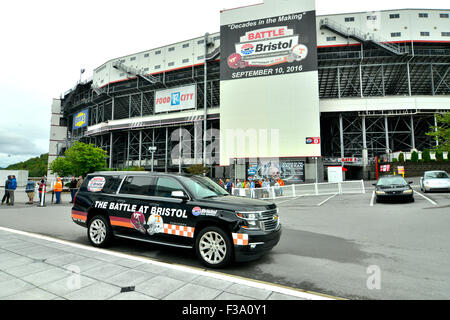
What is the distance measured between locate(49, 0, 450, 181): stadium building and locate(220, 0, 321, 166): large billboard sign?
1.26 metres

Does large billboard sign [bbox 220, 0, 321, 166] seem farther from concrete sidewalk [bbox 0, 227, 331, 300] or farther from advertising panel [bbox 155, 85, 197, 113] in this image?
concrete sidewalk [bbox 0, 227, 331, 300]

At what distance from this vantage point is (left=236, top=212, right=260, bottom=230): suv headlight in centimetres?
420

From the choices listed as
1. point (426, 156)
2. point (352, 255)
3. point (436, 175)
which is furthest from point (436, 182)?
point (426, 156)

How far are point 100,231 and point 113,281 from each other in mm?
2500

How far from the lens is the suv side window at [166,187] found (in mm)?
4965

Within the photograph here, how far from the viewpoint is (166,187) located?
5047 mm

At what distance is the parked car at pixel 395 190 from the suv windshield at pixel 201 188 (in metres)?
10.7

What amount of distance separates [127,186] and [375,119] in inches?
1657

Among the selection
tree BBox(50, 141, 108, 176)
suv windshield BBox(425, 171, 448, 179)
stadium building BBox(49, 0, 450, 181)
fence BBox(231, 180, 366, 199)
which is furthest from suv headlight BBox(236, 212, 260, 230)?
tree BBox(50, 141, 108, 176)

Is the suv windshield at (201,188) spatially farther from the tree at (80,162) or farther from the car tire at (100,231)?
the tree at (80,162)

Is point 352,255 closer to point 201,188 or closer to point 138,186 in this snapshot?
point 201,188

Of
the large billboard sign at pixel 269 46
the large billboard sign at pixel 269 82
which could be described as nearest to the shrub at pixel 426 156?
the large billboard sign at pixel 269 82
